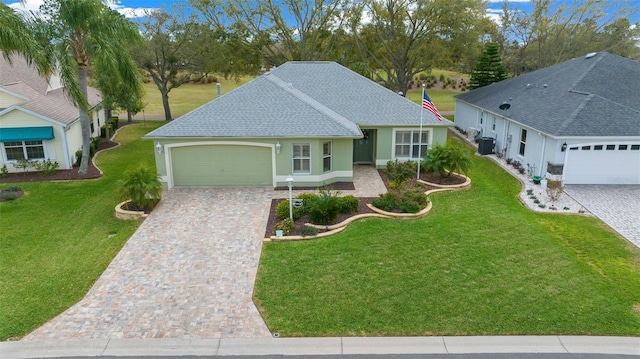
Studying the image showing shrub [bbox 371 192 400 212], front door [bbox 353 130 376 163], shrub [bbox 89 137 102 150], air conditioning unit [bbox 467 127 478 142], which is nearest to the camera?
shrub [bbox 371 192 400 212]

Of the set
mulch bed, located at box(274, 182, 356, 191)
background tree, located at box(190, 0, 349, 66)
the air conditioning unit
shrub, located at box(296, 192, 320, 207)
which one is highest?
background tree, located at box(190, 0, 349, 66)

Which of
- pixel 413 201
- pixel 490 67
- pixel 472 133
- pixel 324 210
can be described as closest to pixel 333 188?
pixel 413 201

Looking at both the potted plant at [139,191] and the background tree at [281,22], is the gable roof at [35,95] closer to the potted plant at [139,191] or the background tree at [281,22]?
the potted plant at [139,191]

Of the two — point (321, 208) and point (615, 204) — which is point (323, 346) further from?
point (615, 204)

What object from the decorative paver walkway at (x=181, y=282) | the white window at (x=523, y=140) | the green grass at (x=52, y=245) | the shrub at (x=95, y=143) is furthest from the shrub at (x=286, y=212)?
the shrub at (x=95, y=143)

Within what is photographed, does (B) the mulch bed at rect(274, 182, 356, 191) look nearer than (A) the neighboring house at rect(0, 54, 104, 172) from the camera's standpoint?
Yes

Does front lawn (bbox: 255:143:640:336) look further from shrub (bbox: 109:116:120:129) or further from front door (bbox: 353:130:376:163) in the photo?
shrub (bbox: 109:116:120:129)

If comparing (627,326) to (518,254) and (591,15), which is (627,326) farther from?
(591,15)

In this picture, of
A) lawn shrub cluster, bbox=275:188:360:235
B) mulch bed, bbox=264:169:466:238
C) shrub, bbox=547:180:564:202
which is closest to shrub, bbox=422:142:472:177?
mulch bed, bbox=264:169:466:238
